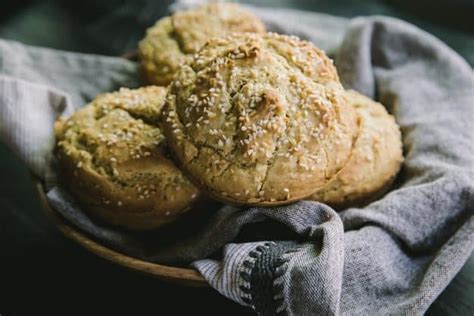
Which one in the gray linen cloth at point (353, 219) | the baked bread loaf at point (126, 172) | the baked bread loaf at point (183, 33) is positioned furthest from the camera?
the baked bread loaf at point (183, 33)

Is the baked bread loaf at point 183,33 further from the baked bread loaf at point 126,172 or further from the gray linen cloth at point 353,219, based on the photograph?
the baked bread loaf at point 126,172

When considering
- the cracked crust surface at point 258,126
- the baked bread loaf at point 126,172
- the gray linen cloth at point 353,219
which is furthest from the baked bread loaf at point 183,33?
the cracked crust surface at point 258,126

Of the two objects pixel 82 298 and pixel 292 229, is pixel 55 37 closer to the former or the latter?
pixel 82 298

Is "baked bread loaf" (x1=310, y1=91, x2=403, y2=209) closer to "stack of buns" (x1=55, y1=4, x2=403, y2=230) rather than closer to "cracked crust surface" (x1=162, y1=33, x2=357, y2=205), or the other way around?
"stack of buns" (x1=55, y1=4, x2=403, y2=230)

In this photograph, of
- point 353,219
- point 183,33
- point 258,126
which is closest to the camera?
point 258,126

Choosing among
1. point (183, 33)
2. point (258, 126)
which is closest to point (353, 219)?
point (258, 126)

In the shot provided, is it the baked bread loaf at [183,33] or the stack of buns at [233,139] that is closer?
the stack of buns at [233,139]

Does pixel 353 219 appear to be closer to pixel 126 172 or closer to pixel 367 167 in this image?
pixel 367 167
